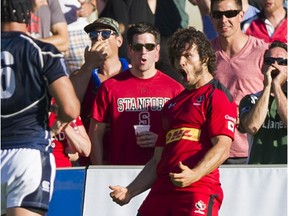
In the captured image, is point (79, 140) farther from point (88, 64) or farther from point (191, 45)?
point (191, 45)

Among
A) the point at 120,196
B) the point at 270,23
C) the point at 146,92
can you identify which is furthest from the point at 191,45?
the point at 270,23

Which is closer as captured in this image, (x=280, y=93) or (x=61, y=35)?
(x=280, y=93)

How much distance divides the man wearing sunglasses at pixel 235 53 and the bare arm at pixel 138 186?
215 centimetres

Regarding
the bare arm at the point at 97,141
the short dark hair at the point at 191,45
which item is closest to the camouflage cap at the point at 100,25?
the bare arm at the point at 97,141

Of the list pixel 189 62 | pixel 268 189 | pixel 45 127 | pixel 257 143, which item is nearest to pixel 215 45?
pixel 257 143

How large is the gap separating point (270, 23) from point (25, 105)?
462 centimetres

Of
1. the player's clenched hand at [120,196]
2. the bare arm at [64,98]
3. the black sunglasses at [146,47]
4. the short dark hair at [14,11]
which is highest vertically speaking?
the short dark hair at [14,11]

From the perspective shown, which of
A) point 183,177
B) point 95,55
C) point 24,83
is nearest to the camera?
point 24,83

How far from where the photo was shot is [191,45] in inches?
268

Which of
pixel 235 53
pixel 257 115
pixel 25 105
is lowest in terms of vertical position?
pixel 257 115

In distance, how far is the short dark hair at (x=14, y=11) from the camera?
626 centimetres

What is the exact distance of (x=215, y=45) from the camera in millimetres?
9523

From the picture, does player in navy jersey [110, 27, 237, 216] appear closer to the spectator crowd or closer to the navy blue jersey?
the spectator crowd

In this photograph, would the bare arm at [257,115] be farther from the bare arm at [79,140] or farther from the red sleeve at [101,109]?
the bare arm at [79,140]
